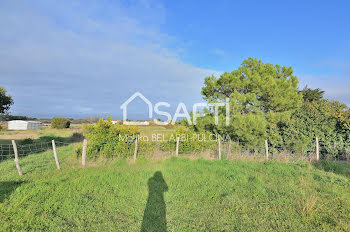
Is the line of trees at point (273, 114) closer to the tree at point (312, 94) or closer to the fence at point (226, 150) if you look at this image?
the fence at point (226, 150)

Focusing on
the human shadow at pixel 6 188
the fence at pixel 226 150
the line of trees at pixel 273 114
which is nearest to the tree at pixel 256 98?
the line of trees at pixel 273 114

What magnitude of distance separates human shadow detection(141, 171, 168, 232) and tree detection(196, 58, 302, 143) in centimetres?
551

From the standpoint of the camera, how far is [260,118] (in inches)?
348

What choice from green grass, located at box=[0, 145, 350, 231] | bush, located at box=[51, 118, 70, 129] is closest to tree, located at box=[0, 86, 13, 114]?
bush, located at box=[51, 118, 70, 129]

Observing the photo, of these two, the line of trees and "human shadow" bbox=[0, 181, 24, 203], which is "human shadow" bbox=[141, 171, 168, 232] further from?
the line of trees

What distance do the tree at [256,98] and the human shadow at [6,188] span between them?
8.17m

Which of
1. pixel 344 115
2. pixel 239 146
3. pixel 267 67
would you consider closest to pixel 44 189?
pixel 239 146

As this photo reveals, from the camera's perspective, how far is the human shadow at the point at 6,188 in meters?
3.97

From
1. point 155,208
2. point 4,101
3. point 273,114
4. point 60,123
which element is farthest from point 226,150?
point 60,123

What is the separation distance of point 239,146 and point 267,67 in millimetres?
4877

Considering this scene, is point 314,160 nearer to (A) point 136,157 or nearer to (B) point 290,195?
(B) point 290,195

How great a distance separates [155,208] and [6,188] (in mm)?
3783

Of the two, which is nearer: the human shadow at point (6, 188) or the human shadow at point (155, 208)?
the human shadow at point (155, 208)

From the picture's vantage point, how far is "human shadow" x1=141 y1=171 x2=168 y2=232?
323 centimetres
